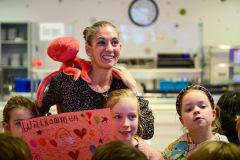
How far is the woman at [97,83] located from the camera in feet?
5.70

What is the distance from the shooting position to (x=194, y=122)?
1.59 meters

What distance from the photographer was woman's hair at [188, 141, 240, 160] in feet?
3.32

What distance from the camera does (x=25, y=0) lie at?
7.82m

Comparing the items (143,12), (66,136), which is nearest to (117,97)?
(66,136)

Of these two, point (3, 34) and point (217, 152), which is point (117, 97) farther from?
point (3, 34)

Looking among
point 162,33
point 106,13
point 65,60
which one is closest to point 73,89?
point 65,60

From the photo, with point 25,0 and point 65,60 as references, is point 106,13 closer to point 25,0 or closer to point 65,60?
point 25,0

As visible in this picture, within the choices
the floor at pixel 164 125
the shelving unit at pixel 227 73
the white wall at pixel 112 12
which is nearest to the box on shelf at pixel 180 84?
the shelving unit at pixel 227 73

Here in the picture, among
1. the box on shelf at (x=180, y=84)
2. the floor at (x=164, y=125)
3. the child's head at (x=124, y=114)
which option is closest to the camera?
the child's head at (x=124, y=114)

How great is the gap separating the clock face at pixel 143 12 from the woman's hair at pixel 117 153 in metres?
6.93

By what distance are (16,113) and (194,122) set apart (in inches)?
31.7

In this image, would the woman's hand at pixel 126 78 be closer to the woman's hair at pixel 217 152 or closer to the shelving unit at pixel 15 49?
the woman's hair at pixel 217 152

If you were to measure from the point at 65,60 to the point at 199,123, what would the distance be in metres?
0.73

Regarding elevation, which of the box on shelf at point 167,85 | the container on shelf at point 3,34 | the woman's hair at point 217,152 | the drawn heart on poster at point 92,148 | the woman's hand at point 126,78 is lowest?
the box on shelf at point 167,85
